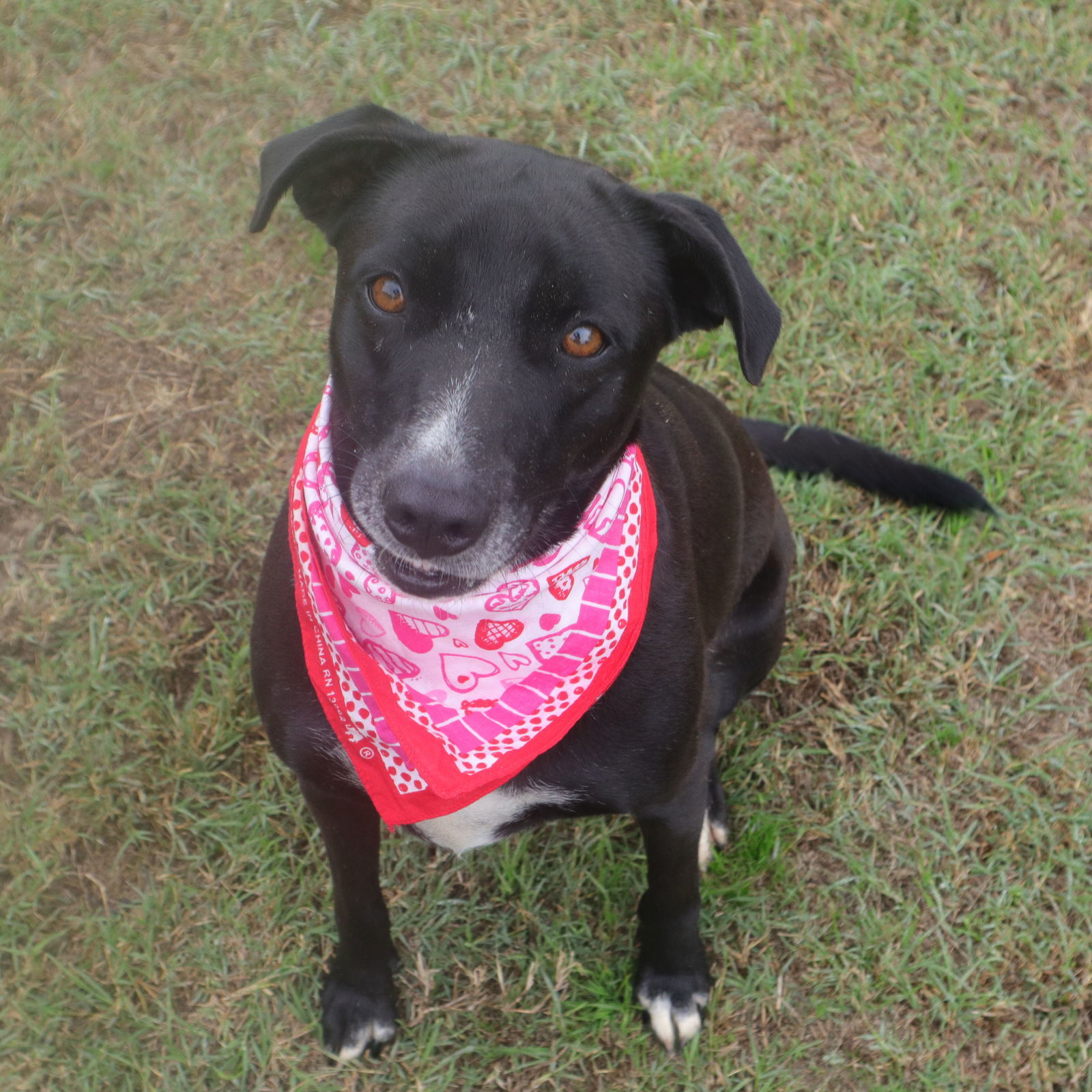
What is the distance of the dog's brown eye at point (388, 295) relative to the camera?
2.17 m

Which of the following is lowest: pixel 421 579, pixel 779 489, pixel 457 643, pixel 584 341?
pixel 779 489

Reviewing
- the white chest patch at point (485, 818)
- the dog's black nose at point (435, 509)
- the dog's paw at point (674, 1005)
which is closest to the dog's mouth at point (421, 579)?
the dog's black nose at point (435, 509)

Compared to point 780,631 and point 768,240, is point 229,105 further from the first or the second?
Answer: point 780,631

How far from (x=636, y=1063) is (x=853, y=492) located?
78.3 inches

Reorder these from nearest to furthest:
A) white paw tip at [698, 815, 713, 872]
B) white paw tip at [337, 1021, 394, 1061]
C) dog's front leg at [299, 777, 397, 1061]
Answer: dog's front leg at [299, 777, 397, 1061]
white paw tip at [337, 1021, 394, 1061]
white paw tip at [698, 815, 713, 872]

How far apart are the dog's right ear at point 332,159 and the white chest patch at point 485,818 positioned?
4.40 ft

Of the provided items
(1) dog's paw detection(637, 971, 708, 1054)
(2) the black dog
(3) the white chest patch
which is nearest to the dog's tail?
(2) the black dog

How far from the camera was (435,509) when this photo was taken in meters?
2.01

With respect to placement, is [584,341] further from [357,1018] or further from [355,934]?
[357,1018]

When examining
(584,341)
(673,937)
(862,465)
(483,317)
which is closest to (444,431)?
(483,317)

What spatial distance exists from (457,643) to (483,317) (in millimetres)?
787

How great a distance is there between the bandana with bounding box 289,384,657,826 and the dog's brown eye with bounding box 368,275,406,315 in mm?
395

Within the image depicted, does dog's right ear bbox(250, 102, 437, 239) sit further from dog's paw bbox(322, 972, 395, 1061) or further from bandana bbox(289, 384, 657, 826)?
dog's paw bbox(322, 972, 395, 1061)

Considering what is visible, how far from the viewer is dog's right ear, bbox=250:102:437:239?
7.37 ft
